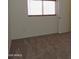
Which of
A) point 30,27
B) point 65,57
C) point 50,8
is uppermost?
point 50,8

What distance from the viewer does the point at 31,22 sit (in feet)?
24.7

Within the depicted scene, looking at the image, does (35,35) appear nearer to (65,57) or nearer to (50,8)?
(50,8)

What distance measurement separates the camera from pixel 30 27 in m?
7.53

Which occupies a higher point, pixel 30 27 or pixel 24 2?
pixel 24 2

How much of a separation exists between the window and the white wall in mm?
239

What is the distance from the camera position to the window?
7.64 meters

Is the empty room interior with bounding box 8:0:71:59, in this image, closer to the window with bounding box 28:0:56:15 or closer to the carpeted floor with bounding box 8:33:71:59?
the window with bounding box 28:0:56:15

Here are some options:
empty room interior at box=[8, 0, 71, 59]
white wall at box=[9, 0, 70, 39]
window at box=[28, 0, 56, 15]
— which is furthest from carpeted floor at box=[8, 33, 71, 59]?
window at box=[28, 0, 56, 15]

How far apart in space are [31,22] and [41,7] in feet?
3.03

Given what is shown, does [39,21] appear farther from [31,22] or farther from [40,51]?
[40,51]

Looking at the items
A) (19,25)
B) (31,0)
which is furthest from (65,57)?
(31,0)

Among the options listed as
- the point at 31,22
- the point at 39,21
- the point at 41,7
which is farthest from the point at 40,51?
the point at 41,7

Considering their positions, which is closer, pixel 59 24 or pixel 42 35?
pixel 42 35
